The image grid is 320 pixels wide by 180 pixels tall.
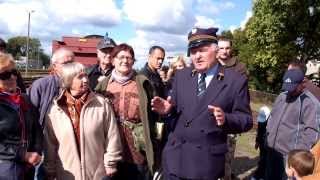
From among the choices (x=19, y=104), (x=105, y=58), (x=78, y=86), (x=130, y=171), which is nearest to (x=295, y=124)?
(x=130, y=171)

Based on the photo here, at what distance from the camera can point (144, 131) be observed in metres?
5.38

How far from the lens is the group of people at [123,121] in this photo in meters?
4.25

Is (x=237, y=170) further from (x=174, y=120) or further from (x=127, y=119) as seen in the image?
(x=174, y=120)

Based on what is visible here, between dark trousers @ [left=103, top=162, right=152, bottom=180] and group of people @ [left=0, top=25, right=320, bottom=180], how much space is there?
10 mm

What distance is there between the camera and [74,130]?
15.1 ft

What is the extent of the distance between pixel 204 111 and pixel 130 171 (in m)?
1.52

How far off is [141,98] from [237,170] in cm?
437

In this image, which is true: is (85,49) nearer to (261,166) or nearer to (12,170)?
(261,166)

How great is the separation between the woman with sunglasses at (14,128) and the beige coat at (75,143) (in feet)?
0.74

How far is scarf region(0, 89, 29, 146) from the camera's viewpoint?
166 inches

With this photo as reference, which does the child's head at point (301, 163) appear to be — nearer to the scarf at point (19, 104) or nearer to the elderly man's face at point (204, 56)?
the elderly man's face at point (204, 56)

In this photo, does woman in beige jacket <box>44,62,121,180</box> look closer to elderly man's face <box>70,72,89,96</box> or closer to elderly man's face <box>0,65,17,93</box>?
elderly man's face <box>70,72,89,96</box>

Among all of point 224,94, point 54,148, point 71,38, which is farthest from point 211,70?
point 71,38

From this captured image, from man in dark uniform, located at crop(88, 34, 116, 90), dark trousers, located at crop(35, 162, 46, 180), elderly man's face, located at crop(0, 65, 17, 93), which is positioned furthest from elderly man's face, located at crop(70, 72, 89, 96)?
man in dark uniform, located at crop(88, 34, 116, 90)
